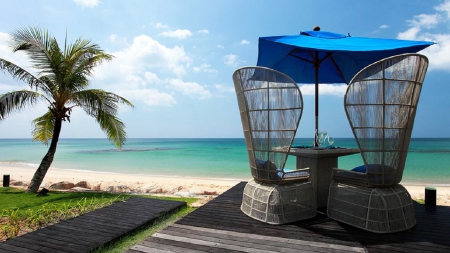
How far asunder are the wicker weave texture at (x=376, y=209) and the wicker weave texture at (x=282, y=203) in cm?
34

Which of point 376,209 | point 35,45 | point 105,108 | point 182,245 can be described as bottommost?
point 182,245

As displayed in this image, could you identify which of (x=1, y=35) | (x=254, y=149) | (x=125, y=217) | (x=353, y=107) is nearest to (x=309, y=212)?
(x=254, y=149)

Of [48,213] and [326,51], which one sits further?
[48,213]

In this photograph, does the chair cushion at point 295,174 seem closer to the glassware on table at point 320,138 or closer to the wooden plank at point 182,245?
the glassware on table at point 320,138

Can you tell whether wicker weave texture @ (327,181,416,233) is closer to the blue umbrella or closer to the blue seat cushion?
the blue seat cushion

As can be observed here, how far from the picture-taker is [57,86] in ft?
18.5

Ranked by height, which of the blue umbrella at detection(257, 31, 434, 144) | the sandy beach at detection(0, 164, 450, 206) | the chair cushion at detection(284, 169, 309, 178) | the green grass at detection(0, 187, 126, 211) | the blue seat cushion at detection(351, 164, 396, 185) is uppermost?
the blue umbrella at detection(257, 31, 434, 144)

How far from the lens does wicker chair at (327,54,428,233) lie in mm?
2266

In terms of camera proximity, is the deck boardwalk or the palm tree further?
the palm tree

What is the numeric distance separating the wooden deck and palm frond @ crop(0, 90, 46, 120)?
5.18m

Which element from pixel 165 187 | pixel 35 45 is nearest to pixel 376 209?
pixel 165 187

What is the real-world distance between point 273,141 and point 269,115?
28 centimetres

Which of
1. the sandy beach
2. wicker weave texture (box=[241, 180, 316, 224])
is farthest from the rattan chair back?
the sandy beach

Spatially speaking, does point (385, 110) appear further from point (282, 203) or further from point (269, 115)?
point (282, 203)
